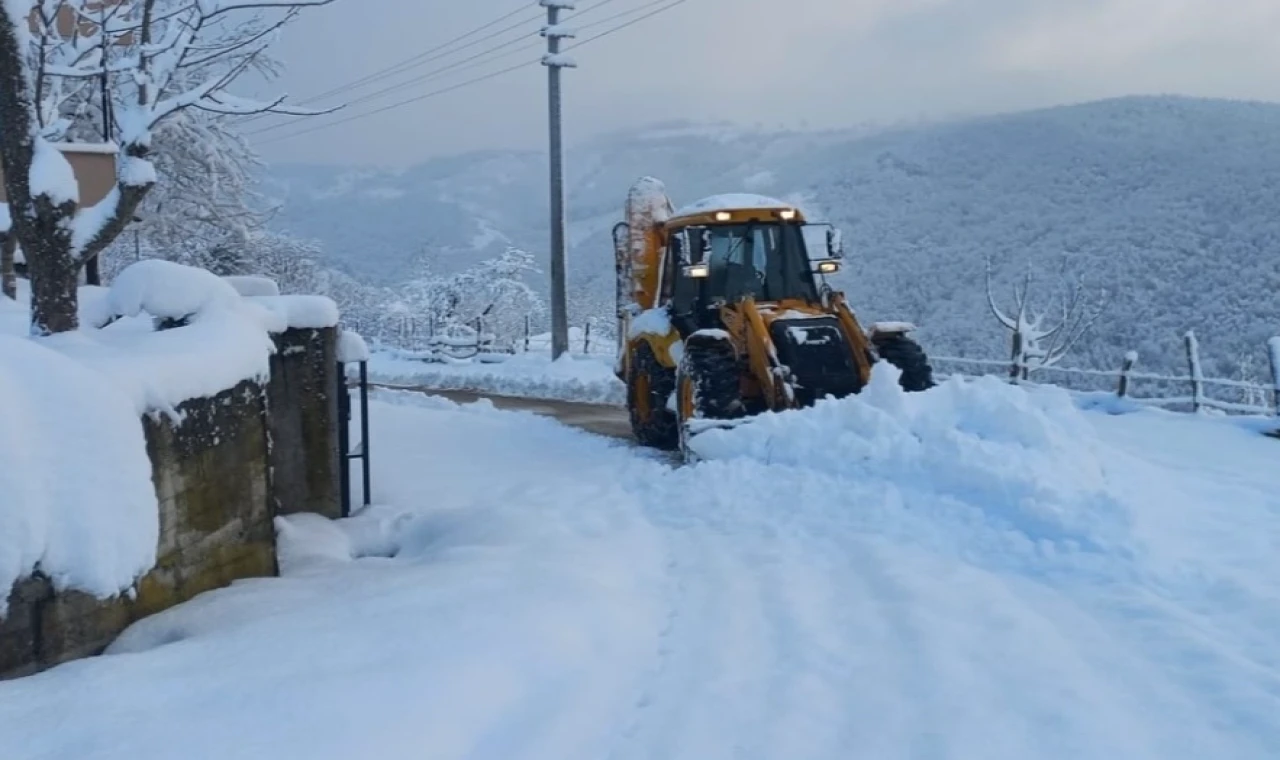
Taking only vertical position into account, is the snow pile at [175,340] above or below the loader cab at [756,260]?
below

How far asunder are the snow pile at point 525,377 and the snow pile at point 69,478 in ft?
47.4

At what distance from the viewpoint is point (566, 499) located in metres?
9.10

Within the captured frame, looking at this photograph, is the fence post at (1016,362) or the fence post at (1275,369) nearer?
the fence post at (1275,369)

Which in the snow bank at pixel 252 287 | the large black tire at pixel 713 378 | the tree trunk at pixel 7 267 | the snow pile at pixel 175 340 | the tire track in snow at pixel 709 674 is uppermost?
the tree trunk at pixel 7 267

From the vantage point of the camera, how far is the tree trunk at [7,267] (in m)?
Answer: 11.3

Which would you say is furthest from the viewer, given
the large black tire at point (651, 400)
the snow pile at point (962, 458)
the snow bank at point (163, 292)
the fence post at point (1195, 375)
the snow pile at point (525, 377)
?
the snow pile at point (525, 377)

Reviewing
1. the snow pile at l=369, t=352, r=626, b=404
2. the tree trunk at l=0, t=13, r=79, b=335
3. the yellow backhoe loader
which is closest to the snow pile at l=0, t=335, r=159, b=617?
the tree trunk at l=0, t=13, r=79, b=335

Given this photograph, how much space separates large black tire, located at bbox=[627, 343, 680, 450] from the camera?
12.8m

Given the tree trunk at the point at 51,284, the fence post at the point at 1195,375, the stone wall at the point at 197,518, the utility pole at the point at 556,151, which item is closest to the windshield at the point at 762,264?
the stone wall at the point at 197,518

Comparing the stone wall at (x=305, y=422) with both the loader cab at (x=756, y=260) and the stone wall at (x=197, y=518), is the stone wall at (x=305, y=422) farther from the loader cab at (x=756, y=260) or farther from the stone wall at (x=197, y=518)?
the loader cab at (x=756, y=260)

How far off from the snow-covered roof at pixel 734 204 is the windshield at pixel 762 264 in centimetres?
22

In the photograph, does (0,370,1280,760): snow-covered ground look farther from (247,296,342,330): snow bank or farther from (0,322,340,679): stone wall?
(247,296,342,330): snow bank

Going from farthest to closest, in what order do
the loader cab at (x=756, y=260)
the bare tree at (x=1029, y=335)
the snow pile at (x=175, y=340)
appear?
1. the bare tree at (x=1029, y=335)
2. the loader cab at (x=756, y=260)
3. the snow pile at (x=175, y=340)

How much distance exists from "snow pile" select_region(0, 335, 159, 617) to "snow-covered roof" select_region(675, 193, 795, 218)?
805cm
